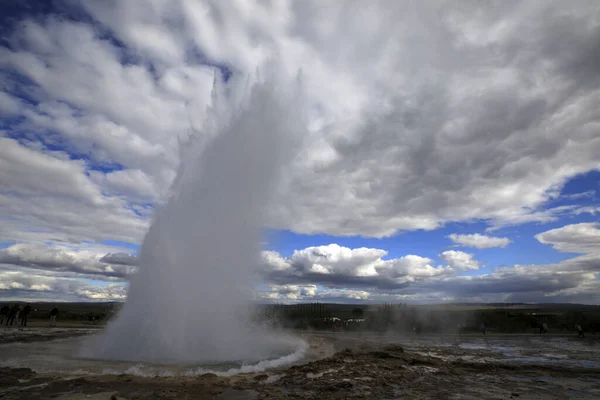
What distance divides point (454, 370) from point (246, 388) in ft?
28.8

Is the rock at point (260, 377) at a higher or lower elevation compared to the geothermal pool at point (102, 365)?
lower

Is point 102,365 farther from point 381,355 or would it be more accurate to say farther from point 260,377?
point 381,355

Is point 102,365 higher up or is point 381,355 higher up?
point 102,365

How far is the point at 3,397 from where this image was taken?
795cm

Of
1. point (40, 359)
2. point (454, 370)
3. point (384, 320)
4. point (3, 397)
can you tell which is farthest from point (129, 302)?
point (384, 320)

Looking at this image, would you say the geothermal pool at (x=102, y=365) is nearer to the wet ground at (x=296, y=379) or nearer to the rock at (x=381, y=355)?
the wet ground at (x=296, y=379)

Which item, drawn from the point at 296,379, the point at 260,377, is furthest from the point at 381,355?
the point at 260,377

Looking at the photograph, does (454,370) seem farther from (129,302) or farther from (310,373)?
(129,302)

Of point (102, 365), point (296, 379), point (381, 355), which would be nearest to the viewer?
point (296, 379)

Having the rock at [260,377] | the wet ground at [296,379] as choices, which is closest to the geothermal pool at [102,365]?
the wet ground at [296,379]

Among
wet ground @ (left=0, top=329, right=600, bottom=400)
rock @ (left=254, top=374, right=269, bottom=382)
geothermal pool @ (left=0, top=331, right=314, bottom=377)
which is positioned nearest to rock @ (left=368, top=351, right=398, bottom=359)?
wet ground @ (left=0, top=329, right=600, bottom=400)

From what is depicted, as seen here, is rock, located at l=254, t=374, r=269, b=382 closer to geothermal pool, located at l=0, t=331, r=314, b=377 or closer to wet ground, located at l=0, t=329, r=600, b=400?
wet ground, located at l=0, t=329, r=600, b=400

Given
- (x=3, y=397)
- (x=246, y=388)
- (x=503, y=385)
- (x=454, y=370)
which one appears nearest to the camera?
(x=3, y=397)

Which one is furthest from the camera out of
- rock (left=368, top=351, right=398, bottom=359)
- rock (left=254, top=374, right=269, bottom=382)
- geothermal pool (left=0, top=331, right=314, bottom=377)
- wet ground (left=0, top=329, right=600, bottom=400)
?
rock (left=368, top=351, right=398, bottom=359)
